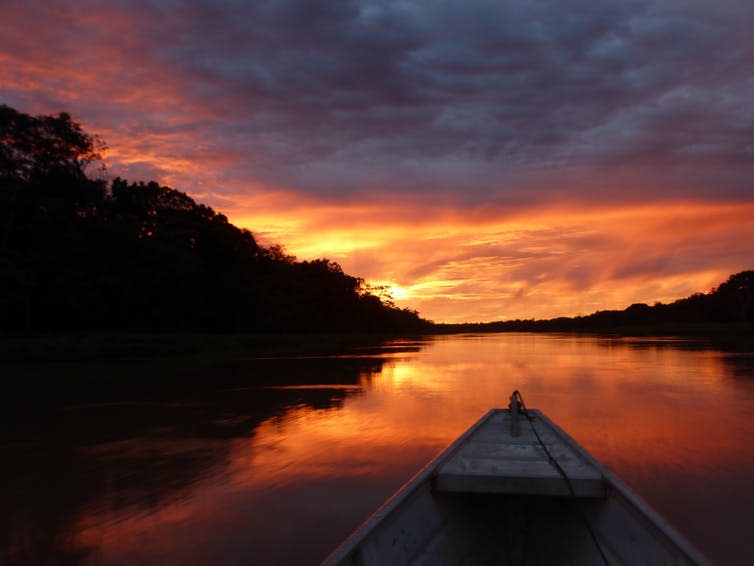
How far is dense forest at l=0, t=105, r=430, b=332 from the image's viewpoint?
30.3 meters

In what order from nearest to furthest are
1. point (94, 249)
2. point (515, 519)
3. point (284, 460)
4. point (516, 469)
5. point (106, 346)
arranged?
point (515, 519) → point (516, 469) → point (284, 460) → point (106, 346) → point (94, 249)

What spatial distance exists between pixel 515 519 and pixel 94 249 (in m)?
32.9

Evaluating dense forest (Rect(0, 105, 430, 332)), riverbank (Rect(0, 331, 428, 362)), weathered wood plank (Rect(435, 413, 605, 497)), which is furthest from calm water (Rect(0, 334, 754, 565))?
dense forest (Rect(0, 105, 430, 332))

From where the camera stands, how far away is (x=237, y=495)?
5.98 metres

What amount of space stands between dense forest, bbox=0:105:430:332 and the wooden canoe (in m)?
28.6

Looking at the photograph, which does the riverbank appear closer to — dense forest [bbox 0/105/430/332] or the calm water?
dense forest [bbox 0/105/430/332]

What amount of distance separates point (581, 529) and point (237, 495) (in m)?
A: 3.56

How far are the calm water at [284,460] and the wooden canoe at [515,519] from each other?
3.98ft

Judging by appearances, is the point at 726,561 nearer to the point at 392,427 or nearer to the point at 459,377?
the point at 392,427

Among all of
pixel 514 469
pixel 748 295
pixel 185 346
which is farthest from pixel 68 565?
pixel 748 295

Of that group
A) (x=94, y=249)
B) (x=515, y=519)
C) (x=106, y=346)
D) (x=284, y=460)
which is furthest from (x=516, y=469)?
(x=94, y=249)

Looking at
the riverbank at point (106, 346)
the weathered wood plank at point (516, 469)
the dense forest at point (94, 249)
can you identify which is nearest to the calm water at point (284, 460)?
the weathered wood plank at point (516, 469)

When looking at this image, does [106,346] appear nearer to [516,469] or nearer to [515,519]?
[516,469]

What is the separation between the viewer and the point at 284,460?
7.44 m
